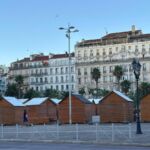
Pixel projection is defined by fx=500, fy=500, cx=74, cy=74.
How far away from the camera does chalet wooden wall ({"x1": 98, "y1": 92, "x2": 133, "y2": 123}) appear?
60.1 meters

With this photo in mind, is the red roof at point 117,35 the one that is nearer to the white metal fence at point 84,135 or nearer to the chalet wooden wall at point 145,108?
the chalet wooden wall at point 145,108

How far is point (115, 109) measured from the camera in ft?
199

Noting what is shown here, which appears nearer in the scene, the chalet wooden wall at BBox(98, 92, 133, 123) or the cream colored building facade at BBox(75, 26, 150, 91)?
the chalet wooden wall at BBox(98, 92, 133, 123)

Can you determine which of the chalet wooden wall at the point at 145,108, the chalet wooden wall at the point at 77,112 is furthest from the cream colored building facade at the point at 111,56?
the chalet wooden wall at the point at 145,108

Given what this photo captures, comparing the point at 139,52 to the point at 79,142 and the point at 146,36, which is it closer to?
the point at 146,36

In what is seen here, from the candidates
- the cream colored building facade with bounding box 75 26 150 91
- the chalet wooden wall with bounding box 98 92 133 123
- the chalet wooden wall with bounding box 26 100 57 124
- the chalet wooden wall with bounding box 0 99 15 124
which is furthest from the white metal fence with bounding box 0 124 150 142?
the cream colored building facade with bounding box 75 26 150 91

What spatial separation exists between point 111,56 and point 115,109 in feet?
359

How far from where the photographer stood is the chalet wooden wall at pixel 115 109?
60.1 meters

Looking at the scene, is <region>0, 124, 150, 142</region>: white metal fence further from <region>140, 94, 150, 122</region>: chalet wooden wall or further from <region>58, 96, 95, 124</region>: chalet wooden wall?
<region>140, 94, 150, 122</region>: chalet wooden wall

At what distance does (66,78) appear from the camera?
183 m

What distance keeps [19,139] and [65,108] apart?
1218 inches

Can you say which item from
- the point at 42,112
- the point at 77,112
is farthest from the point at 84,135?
the point at 42,112

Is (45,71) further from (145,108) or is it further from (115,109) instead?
(145,108)

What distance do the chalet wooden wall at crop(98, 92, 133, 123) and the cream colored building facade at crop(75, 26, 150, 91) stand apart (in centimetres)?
10090
